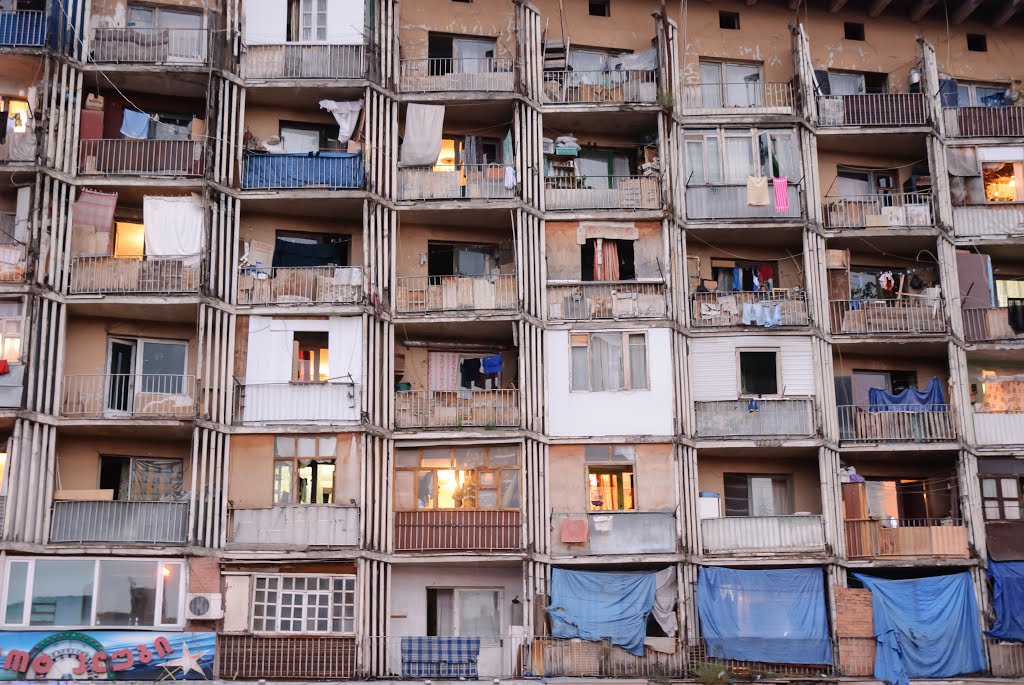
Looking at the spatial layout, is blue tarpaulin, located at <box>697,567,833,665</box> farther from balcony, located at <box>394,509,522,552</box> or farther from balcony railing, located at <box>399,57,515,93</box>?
balcony railing, located at <box>399,57,515,93</box>

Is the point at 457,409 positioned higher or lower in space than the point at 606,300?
lower

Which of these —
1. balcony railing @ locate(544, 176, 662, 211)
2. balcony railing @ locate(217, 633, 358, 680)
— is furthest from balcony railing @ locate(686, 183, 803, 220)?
balcony railing @ locate(217, 633, 358, 680)

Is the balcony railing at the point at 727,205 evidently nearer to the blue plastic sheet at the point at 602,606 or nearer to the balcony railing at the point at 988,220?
the balcony railing at the point at 988,220

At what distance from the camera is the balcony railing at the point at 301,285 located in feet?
121

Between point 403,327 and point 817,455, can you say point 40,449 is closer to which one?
point 403,327

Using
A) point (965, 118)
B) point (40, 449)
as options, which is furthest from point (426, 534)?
point (965, 118)

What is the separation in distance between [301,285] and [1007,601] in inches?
830

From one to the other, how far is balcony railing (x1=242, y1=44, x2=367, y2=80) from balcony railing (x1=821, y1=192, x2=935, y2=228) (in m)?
14.4

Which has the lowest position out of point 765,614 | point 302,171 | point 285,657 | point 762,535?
point 285,657

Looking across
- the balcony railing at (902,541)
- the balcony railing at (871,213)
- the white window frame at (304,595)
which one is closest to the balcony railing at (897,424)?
the balcony railing at (902,541)

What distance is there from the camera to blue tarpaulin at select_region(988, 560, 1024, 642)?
35.6 m

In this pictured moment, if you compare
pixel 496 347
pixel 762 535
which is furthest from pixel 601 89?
pixel 762 535

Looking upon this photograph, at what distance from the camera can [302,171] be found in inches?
1494

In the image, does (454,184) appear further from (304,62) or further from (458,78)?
(304,62)
